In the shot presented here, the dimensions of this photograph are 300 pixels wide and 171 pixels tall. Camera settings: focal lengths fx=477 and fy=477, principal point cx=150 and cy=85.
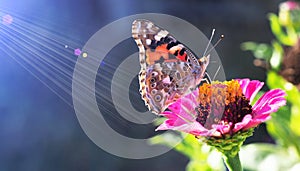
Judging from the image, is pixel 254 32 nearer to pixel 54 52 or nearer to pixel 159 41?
pixel 54 52

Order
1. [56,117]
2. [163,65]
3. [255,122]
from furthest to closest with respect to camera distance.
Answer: [56,117], [163,65], [255,122]

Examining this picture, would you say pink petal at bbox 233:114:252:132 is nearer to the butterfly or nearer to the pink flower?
the pink flower

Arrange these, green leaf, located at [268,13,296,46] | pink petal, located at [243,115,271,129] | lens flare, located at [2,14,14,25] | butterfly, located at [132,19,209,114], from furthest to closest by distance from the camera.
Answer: green leaf, located at [268,13,296,46] < lens flare, located at [2,14,14,25] < butterfly, located at [132,19,209,114] < pink petal, located at [243,115,271,129]

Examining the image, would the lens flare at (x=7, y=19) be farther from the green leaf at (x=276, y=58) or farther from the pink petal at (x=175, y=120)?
the green leaf at (x=276, y=58)

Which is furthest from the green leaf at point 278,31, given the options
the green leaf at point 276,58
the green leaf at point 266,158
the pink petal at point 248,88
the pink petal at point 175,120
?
the pink petal at point 175,120

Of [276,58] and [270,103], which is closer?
[270,103]

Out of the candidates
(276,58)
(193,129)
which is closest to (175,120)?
(193,129)

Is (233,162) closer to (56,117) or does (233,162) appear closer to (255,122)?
(255,122)

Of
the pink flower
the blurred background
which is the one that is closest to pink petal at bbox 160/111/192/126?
the pink flower
